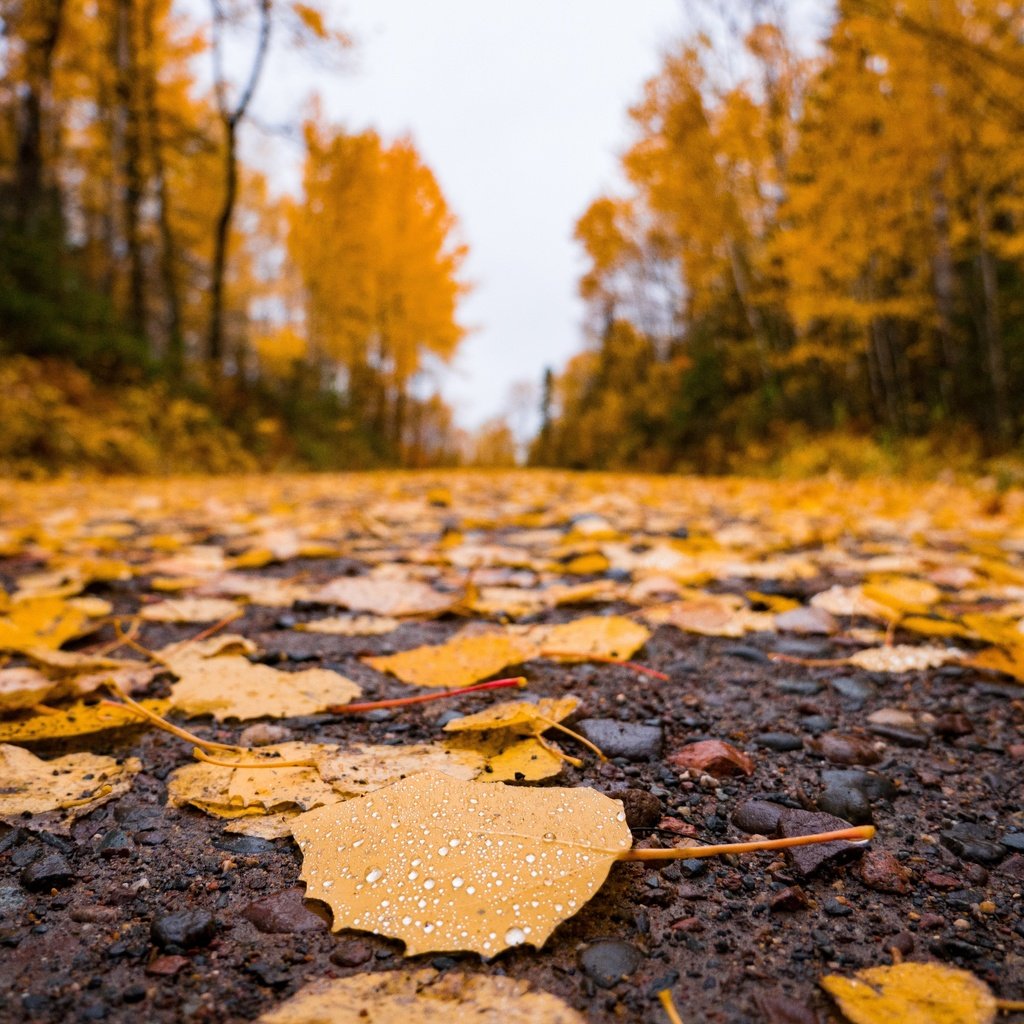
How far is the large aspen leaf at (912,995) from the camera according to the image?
1.39ft

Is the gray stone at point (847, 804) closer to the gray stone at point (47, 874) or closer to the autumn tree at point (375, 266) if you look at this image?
the gray stone at point (47, 874)

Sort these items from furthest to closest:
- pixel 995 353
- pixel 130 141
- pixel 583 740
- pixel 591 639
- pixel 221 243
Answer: pixel 130 141
pixel 221 243
pixel 995 353
pixel 591 639
pixel 583 740

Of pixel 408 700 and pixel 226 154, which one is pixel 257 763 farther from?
pixel 226 154

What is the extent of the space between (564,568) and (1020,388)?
7495 mm

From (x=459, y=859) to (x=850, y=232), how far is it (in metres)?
8.53

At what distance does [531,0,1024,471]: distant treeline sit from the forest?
0.04m

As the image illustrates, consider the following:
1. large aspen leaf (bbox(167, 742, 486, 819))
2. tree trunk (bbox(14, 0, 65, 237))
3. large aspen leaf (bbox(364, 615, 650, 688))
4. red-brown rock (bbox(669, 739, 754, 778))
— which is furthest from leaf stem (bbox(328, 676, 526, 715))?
tree trunk (bbox(14, 0, 65, 237))

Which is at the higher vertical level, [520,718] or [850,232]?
[850,232]

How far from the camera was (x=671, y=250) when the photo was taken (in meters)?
15.8

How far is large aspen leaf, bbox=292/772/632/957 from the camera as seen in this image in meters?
0.48

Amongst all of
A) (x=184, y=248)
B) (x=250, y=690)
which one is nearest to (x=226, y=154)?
(x=184, y=248)

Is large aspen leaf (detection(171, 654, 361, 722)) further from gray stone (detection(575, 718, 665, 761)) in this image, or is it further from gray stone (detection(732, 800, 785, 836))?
gray stone (detection(732, 800, 785, 836))

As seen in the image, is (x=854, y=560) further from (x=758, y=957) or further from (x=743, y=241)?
(x=743, y=241)

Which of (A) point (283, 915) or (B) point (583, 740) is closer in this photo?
(A) point (283, 915)
